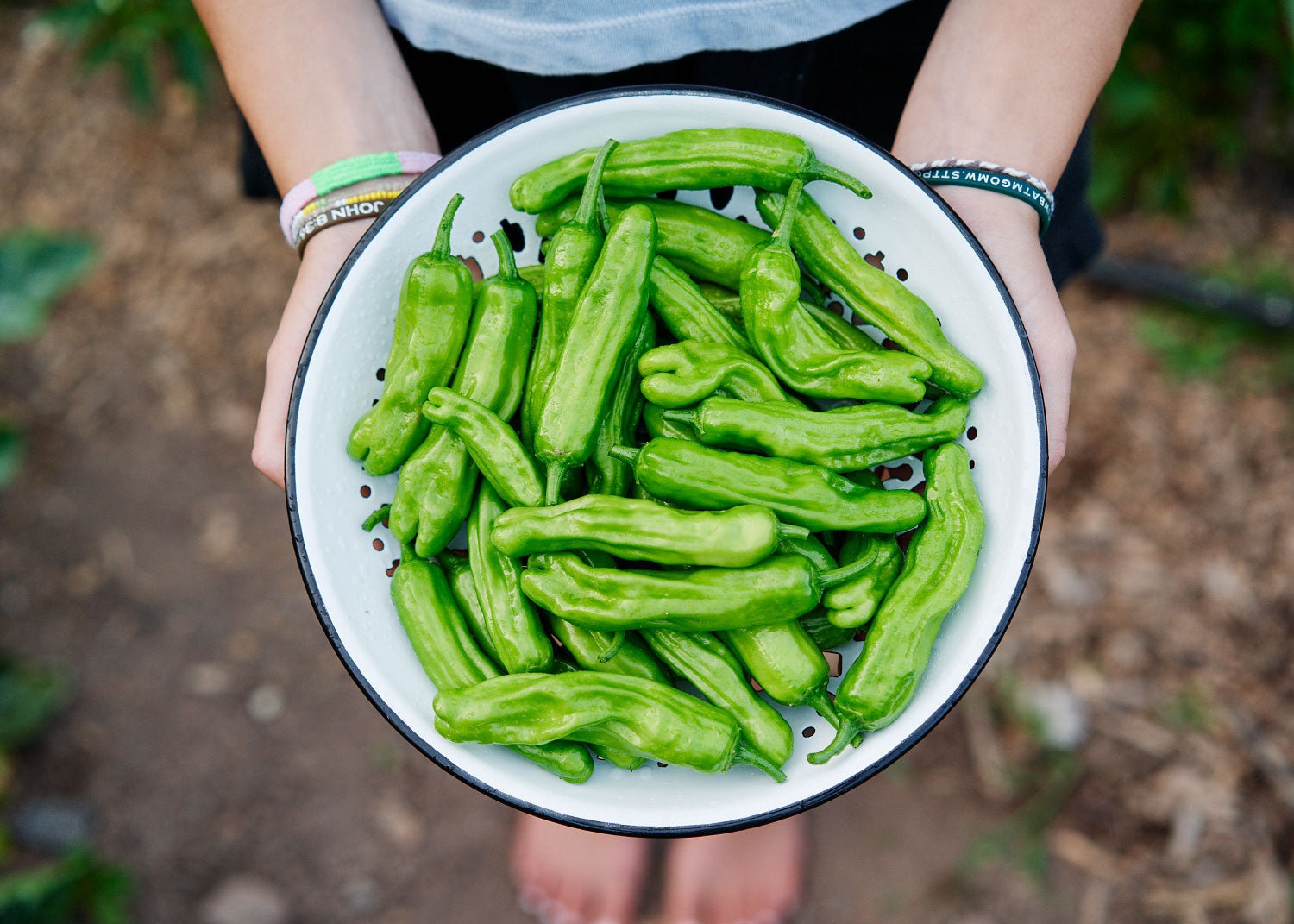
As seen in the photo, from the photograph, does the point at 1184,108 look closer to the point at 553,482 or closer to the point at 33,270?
the point at 553,482

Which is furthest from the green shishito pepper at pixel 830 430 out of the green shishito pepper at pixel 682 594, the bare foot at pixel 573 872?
the bare foot at pixel 573 872

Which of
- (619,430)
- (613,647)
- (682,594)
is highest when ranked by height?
(619,430)

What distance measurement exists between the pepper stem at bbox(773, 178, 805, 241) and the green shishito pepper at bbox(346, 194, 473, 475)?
74 cm

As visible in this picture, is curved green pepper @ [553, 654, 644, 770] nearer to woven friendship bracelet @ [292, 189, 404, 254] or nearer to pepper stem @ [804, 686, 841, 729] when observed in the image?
pepper stem @ [804, 686, 841, 729]

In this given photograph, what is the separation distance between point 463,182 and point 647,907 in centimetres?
276

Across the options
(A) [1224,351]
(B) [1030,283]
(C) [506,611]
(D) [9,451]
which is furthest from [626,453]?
(A) [1224,351]

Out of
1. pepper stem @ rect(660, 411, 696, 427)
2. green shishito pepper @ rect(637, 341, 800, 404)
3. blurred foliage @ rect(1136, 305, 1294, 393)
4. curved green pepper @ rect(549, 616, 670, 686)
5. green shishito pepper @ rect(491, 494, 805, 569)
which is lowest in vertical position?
blurred foliage @ rect(1136, 305, 1294, 393)

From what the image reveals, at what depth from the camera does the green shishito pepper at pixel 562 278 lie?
2285 millimetres

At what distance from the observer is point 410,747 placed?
12.1 feet

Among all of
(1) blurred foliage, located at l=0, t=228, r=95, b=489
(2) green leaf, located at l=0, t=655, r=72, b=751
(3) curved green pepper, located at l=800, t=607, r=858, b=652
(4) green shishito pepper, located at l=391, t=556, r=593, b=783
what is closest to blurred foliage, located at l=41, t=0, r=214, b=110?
(1) blurred foliage, located at l=0, t=228, r=95, b=489

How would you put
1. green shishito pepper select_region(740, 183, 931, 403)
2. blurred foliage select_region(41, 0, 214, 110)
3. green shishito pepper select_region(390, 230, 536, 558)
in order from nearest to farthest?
green shishito pepper select_region(740, 183, 931, 403) → green shishito pepper select_region(390, 230, 536, 558) → blurred foliage select_region(41, 0, 214, 110)

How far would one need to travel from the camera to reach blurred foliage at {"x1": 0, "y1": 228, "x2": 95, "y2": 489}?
3.69m

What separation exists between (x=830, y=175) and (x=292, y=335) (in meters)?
1.30

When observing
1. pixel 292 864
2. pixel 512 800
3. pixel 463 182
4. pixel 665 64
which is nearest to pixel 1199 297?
pixel 665 64
